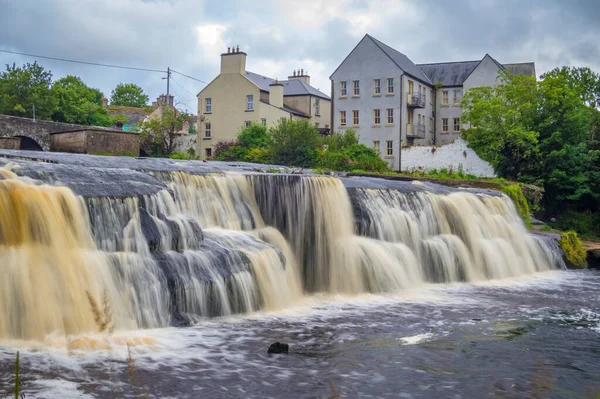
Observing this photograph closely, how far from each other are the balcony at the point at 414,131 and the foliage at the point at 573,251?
30.7m

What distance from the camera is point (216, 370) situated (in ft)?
29.1

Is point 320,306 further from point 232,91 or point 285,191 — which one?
point 232,91

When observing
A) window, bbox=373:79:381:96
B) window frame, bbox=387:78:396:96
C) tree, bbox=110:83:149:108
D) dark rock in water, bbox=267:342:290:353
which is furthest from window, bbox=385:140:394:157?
tree, bbox=110:83:149:108

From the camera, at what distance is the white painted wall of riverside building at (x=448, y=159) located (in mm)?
44938

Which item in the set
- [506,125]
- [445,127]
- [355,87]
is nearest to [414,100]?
[355,87]

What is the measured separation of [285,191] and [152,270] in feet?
18.4

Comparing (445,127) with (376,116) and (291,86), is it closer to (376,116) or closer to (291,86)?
(376,116)

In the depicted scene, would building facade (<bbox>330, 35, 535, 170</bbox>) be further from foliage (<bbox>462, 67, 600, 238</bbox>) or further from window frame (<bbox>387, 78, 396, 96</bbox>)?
foliage (<bbox>462, 67, 600, 238</bbox>)

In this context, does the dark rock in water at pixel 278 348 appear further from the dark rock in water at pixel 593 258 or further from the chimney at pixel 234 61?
the chimney at pixel 234 61

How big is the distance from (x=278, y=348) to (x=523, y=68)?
182 ft

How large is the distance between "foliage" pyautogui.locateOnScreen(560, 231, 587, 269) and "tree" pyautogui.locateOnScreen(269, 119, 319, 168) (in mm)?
18915

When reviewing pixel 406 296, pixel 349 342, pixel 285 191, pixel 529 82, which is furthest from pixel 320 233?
pixel 529 82

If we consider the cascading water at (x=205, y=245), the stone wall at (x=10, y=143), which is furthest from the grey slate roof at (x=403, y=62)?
the cascading water at (x=205, y=245)

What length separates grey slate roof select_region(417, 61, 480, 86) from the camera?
60.3 m
